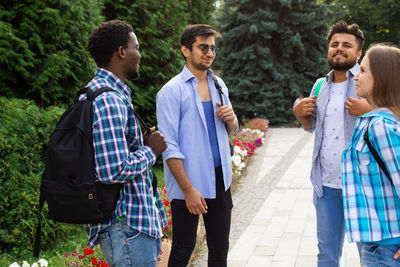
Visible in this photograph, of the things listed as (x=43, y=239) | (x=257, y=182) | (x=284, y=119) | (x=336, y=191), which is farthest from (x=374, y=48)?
(x=284, y=119)

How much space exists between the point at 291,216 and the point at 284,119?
40.0 feet

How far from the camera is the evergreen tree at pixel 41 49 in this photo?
16.8 ft

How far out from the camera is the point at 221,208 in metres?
2.99

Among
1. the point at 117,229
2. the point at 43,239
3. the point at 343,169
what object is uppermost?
the point at 343,169

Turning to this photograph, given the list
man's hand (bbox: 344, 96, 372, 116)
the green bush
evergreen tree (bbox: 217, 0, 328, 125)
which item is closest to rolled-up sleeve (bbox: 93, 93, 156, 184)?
man's hand (bbox: 344, 96, 372, 116)

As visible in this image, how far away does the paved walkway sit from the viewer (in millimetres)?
4512

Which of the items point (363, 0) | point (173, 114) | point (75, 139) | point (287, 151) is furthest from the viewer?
point (363, 0)

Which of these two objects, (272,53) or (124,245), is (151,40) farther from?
(272,53)

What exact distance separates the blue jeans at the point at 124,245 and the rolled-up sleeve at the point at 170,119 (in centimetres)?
81

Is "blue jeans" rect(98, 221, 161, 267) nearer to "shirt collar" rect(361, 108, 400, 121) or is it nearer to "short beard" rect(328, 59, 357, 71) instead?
"shirt collar" rect(361, 108, 400, 121)

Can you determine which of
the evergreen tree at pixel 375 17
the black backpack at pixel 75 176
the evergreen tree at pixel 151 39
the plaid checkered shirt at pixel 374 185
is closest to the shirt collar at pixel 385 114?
the plaid checkered shirt at pixel 374 185

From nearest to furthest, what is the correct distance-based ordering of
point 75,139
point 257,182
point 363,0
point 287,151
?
point 75,139
point 257,182
point 287,151
point 363,0

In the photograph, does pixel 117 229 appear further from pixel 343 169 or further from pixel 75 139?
pixel 343 169

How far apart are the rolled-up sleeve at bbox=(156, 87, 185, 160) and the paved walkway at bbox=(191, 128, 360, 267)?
2069 mm
